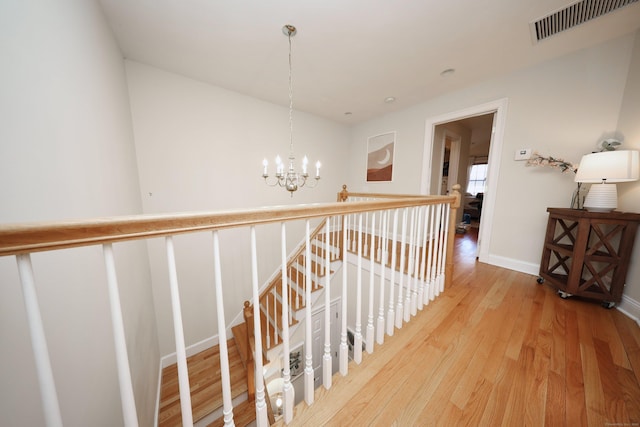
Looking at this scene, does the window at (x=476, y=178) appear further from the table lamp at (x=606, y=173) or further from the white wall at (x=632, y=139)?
the table lamp at (x=606, y=173)

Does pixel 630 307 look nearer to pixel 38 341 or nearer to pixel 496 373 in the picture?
pixel 496 373

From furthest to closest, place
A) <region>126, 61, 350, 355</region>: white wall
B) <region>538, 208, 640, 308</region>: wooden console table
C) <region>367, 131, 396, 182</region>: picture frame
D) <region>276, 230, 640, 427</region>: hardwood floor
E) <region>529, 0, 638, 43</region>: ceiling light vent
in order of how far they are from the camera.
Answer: <region>367, 131, 396, 182</region>: picture frame
<region>126, 61, 350, 355</region>: white wall
<region>538, 208, 640, 308</region>: wooden console table
<region>529, 0, 638, 43</region>: ceiling light vent
<region>276, 230, 640, 427</region>: hardwood floor

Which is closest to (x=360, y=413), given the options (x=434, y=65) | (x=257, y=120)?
(x=434, y=65)

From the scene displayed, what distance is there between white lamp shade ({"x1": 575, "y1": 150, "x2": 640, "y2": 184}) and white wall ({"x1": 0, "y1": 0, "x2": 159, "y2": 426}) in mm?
3298

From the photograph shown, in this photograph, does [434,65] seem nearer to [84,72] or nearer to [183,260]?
[84,72]

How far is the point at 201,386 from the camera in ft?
7.26

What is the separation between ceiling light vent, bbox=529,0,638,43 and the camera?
144cm

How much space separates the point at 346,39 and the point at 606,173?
237cm

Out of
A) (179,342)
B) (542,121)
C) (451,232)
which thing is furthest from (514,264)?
(179,342)

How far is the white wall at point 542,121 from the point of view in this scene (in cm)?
179

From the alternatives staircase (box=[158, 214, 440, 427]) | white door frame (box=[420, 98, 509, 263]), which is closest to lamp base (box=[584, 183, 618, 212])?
white door frame (box=[420, 98, 509, 263])

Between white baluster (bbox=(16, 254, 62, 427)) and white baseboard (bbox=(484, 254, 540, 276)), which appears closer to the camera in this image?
white baluster (bbox=(16, 254, 62, 427))

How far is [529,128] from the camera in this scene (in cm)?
216

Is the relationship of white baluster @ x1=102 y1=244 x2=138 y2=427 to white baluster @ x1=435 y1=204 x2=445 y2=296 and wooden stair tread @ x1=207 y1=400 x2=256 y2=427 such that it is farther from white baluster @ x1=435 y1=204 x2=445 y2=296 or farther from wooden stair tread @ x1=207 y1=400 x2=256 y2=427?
wooden stair tread @ x1=207 y1=400 x2=256 y2=427
